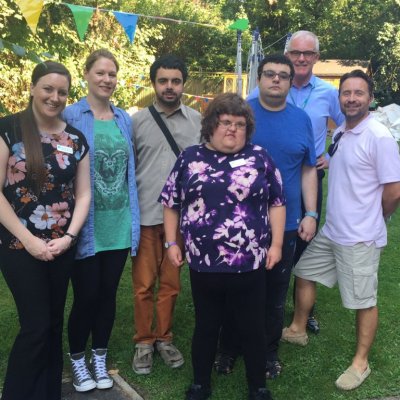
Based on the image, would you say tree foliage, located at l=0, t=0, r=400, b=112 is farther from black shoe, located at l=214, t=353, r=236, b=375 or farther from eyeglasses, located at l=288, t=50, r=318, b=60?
black shoe, located at l=214, t=353, r=236, b=375

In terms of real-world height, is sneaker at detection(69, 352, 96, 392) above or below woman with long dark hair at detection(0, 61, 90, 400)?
below

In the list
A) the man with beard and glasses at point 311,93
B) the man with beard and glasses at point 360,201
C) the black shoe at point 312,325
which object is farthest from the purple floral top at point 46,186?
the black shoe at point 312,325

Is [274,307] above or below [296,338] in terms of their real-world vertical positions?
above

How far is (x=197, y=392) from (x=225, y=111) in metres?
1.70

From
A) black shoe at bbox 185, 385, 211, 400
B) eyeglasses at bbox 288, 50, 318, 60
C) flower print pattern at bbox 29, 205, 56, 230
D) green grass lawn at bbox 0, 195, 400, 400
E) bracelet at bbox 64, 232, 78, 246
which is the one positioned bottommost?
green grass lawn at bbox 0, 195, 400, 400

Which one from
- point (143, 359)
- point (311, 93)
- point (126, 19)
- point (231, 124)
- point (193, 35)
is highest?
point (193, 35)

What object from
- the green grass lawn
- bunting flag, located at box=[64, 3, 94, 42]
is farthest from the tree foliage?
the green grass lawn

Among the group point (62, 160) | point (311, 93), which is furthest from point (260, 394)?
point (311, 93)

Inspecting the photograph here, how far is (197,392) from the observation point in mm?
2893

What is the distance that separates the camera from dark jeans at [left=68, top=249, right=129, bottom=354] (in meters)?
2.85

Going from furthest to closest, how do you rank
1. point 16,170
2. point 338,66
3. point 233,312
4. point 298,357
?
point 338,66, point 298,357, point 233,312, point 16,170

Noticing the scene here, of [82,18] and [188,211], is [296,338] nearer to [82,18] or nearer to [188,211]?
[188,211]

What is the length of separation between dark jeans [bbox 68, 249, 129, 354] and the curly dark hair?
979mm

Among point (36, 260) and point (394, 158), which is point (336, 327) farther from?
point (36, 260)
